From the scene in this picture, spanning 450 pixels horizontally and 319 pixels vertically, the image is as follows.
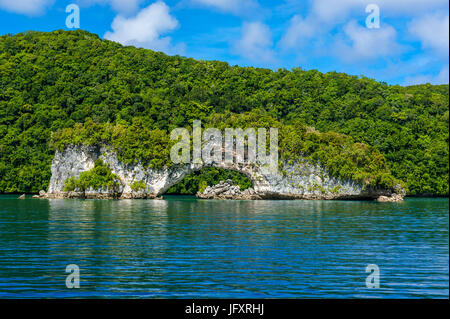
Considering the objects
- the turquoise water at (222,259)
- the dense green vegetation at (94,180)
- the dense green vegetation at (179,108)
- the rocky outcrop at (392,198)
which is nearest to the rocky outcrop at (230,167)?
the dense green vegetation at (94,180)

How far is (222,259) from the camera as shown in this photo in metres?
15.8

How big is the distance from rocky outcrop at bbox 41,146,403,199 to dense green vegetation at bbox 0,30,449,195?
149cm

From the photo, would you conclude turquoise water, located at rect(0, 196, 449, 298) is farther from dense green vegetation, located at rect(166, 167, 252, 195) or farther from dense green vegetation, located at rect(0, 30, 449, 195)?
dense green vegetation, located at rect(166, 167, 252, 195)

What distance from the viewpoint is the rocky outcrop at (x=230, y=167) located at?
197 feet

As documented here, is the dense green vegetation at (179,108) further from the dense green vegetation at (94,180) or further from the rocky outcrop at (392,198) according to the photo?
the dense green vegetation at (94,180)

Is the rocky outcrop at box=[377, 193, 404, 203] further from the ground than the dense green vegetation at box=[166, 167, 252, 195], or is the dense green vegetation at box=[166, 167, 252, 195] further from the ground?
the dense green vegetation at box=[166, 167, 252, 195]

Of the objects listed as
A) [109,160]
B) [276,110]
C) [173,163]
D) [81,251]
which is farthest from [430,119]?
[81,251]

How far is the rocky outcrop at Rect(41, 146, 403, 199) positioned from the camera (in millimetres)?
60188

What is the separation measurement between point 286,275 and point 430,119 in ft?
235

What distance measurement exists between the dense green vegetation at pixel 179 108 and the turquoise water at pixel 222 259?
1431 inches

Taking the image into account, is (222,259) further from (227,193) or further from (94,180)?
(227,193)

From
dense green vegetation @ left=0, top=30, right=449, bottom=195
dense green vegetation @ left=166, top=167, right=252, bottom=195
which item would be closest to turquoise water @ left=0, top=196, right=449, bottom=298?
dense green vegetation @ left=0, top=30, right=449, bottom=195

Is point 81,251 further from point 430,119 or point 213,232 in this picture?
point 430,119
